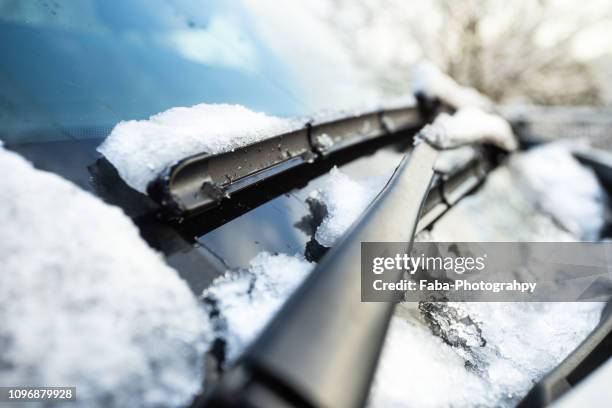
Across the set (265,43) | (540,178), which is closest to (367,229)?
(265,43)

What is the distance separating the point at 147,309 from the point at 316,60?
1731mm

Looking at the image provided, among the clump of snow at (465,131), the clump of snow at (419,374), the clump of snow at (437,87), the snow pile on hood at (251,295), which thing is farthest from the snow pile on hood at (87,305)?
the clump of snow at (437,87)

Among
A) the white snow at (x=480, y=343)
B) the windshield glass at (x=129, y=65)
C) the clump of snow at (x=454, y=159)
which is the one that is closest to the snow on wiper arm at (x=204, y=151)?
the windshield glass at (x=129, y=65)

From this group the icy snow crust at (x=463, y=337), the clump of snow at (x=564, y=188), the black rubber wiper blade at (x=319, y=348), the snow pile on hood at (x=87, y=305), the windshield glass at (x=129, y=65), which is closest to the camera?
the black rubber wiper blade at (x=319, y=348)

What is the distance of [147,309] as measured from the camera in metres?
0.60

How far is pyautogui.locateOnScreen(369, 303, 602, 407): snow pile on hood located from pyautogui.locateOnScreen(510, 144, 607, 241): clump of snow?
1.14 m

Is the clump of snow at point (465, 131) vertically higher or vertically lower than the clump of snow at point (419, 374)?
higher

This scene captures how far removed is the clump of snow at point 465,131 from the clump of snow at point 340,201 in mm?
347

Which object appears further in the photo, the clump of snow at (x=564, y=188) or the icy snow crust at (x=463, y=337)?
the clump of snow at (x=564, y=188)

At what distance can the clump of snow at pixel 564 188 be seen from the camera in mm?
1990

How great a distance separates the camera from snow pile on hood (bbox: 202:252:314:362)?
61 cm

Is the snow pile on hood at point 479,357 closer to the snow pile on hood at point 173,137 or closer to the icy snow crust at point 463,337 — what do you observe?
the icy snow crust at point 463,337

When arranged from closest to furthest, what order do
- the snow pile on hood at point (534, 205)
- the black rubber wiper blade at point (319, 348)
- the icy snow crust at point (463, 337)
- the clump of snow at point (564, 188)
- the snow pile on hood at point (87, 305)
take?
1. the black rubber wiper blade at point (319, 348)
2. the snow pile on hood at point (87, 305)
3. the icy snow crust at point (463, 337)
4. the snow pile on hood at point (534, 205)
5. the clump of snow at point (564, 188)

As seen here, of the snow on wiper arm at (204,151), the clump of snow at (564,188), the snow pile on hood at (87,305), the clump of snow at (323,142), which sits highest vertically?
the clump of snow at (564,188)
